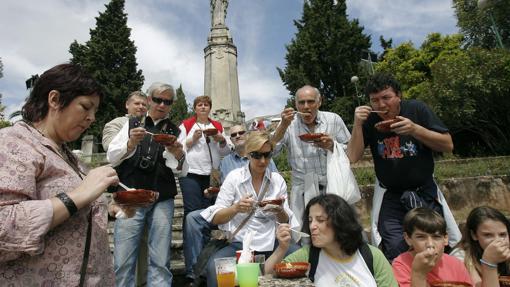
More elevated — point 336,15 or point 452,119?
point 336,15

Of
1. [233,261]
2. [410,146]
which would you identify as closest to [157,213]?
[233,261]

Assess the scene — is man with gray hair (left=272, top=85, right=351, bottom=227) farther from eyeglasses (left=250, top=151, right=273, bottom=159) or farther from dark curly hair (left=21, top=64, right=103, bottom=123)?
dark curly hair (left=21, top=64, right=103, bottom=123)

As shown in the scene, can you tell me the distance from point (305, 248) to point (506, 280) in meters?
1.43

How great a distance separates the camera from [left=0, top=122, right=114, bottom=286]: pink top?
135cm

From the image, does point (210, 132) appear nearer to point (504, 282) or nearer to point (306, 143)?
point (306, 143)

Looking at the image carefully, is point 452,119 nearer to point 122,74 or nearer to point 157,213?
point 157,213

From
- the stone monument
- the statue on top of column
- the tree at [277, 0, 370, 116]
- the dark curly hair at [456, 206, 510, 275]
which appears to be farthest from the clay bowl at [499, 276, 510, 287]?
the tree at [277, 0, 370, 116]

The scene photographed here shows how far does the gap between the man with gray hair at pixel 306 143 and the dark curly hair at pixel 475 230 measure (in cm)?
136

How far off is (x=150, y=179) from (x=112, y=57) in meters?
30.2

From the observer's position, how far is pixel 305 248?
247cm

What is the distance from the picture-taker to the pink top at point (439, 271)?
8.36ft

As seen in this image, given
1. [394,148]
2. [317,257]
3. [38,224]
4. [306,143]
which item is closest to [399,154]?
[394,148]

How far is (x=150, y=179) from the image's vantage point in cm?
352

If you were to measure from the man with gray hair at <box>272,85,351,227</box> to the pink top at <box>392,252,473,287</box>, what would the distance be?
3.89 feet
